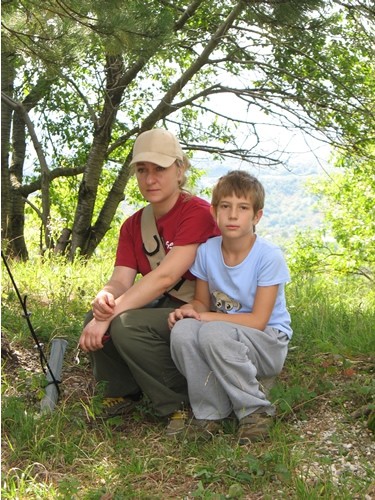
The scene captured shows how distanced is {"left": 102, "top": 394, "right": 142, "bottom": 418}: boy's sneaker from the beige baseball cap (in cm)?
116

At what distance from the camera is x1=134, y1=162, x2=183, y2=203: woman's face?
12.6 ft

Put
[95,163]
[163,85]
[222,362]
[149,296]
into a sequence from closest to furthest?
[222,362] < [149,296] < [95,163] < [163,85]

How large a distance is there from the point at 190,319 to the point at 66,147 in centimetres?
984

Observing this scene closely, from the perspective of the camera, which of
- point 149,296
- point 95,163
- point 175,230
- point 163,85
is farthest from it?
point 163,85

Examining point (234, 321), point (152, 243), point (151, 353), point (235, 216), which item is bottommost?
point (151, 353)

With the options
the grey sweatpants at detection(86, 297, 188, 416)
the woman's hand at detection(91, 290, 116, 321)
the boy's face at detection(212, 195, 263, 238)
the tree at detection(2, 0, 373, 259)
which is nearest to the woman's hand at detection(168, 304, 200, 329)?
the grey sweatpants at detection(86, 297, 188, 416)

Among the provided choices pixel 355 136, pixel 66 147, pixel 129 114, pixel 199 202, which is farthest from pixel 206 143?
pixel 199 202

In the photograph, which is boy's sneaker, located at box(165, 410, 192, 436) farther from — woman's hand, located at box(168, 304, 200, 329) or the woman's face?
the woman's face

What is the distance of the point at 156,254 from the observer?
155 inches

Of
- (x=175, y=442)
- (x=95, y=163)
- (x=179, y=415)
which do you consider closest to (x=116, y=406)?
(x=179, y=415)

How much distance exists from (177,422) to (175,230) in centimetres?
90

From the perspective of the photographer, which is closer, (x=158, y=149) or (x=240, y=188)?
(x=240, y=188)

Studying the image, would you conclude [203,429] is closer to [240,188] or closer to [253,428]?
[253,428]

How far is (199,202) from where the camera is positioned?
3.93 m
